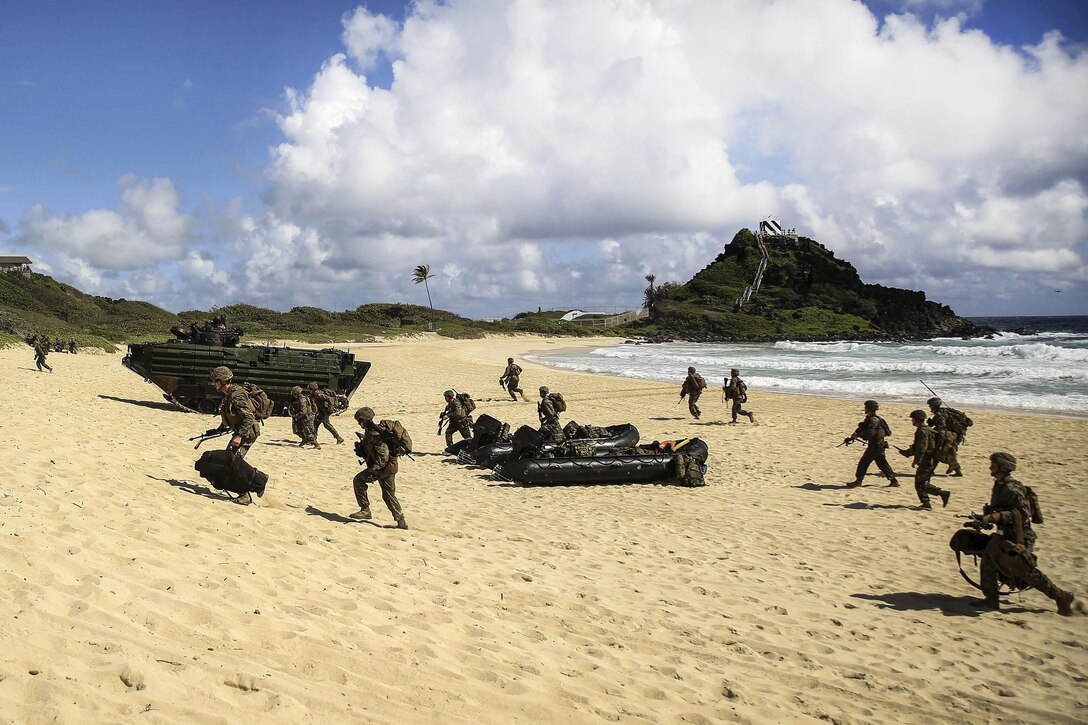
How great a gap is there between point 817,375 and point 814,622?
3480cm

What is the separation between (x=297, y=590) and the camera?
6422mm

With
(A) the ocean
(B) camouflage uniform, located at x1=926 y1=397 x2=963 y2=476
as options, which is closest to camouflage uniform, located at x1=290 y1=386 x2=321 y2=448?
(B) camouflage uniform, located at x1=926 y1=397 x2=963 y2=476

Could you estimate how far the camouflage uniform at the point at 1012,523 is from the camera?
7.36m

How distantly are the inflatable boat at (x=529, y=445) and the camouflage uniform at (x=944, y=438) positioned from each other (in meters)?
5.86

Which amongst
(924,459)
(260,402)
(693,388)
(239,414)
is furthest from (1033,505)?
(693,388)

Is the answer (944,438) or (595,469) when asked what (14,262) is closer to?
(595,469)

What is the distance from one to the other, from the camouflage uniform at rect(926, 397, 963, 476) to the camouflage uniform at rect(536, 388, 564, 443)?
7240mm

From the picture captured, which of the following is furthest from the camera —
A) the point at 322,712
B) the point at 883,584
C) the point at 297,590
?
the point at 883,584

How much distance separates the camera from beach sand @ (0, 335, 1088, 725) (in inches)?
184

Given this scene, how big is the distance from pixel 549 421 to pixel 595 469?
2602 mm

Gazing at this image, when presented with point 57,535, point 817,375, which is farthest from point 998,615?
point 817,375

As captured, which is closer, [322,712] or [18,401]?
[322,712]

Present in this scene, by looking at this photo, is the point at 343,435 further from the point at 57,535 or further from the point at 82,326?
the point at 82,326

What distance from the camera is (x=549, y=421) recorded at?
639 inches
